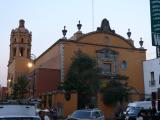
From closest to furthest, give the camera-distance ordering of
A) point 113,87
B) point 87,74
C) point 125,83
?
point 87,74 < point 113,87 < point 125,83

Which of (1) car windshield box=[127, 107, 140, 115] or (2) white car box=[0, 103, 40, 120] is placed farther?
(1) car windshield box=[127, 107, 140, 115]

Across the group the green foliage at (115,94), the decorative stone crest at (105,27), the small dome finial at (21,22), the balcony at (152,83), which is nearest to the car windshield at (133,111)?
the green foliage at (115,94)

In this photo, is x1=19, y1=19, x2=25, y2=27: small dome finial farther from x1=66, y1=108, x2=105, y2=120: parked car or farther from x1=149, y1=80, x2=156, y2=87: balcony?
x1=66, y1=108, x2=105, y2=120: parked car

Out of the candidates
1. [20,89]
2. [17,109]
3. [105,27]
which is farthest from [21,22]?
[17,109]

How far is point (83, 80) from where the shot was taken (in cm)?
4631

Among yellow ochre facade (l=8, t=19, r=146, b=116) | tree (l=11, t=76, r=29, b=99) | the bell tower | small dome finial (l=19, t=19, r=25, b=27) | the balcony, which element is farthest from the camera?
small dome finial (l=19, t=19, r=25, b=27)

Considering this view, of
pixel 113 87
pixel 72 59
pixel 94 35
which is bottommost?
pixel 113 87

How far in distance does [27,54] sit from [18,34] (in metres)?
4.15

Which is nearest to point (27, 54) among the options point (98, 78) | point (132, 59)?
point (132, 59)

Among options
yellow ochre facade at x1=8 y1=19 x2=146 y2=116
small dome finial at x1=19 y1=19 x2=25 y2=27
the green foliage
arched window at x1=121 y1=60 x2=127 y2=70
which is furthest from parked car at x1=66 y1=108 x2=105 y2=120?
small dome finial at x1=19 y1=19 x2=25 y2=27

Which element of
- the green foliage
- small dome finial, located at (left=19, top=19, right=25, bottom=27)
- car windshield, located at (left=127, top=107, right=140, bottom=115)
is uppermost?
small dome finial, located at (left=19, top=19, right=25, bottom=27)

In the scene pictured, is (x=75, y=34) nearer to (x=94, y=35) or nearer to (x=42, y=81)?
(x=94, y=35)

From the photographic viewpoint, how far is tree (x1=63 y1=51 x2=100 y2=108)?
4600 cm

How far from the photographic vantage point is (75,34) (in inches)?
2275
